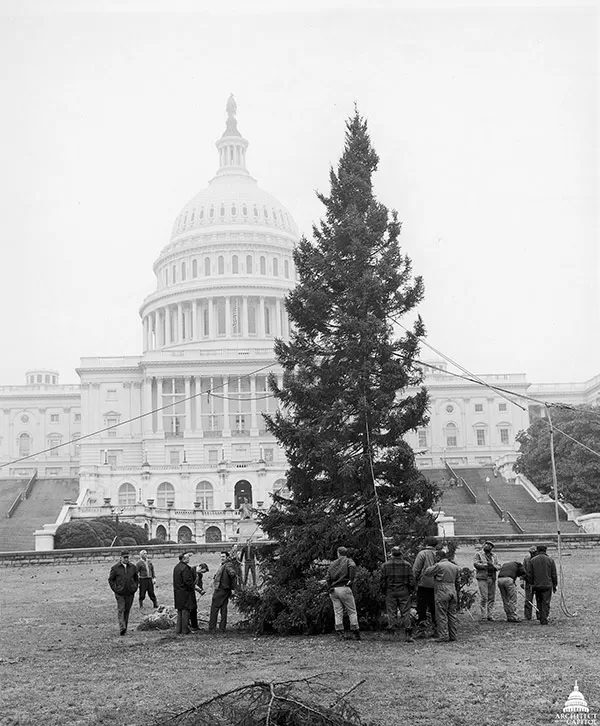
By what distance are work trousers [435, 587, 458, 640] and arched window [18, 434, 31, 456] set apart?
130 metres

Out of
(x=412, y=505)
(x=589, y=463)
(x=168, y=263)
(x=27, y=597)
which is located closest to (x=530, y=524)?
(x=589, y=463)

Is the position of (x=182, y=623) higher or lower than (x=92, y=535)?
lower

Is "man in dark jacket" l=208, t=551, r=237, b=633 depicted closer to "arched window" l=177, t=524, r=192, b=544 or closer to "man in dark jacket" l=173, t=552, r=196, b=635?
"man in dark jacket" l=173, t=552, r=196, b=635

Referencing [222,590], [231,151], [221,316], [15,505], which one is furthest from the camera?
[231,151]

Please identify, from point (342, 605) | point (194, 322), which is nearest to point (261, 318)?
point (194, 322)

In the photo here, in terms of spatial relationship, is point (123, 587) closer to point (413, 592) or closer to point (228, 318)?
point (413, 592)

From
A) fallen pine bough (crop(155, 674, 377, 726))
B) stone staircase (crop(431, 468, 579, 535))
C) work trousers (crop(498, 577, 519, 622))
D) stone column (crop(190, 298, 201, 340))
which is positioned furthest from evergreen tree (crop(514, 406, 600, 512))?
stone column (crop(190, 298, 201, 340))

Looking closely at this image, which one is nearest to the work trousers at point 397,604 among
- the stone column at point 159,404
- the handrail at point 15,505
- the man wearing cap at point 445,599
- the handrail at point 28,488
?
the man wearing cap at point 445,599

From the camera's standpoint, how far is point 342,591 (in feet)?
66.7

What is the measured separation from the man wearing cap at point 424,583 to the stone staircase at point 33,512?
140 ft

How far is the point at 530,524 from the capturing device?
66375 millimetres

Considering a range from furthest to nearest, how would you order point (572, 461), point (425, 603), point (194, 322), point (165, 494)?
point (194, 322)
point (165, 494)
point (572, 461)
point (425, 603)

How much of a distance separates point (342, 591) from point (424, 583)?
5.26 ft

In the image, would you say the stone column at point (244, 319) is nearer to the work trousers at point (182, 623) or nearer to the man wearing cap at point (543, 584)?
the work trousers at point (182, 623)
